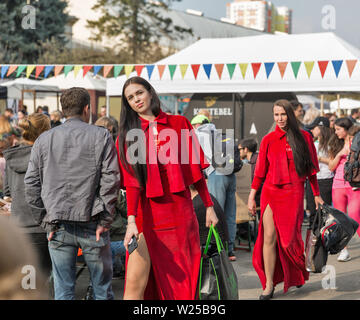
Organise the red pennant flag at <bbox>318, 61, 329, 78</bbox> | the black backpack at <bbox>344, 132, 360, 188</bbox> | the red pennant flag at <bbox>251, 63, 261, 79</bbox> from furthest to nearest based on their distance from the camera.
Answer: the red pennant flag at <bbox>251, 63, 261, 79</bbox>, the red pennant flag at <bbox>318, 61, 329, 78</bbox>, the black backpack at <bbox>344, 132, 360, 188</bbox>

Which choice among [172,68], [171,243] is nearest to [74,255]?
[171,243]

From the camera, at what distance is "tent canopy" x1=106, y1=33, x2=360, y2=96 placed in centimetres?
1209

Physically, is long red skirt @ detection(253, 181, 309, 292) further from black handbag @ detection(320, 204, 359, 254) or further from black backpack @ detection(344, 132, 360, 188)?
black backpack @ detection(344, 132, 360, 188)

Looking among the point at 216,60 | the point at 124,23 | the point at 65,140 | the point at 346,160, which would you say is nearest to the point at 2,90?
the point at 216,60

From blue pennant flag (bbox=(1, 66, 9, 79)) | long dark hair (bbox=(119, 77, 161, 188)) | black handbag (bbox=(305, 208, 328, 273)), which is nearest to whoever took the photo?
long dark hair (bbox=(119, 77, 161, 188))

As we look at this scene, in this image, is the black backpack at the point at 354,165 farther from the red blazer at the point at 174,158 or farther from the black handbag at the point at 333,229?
the red blazer at the point at 174,158

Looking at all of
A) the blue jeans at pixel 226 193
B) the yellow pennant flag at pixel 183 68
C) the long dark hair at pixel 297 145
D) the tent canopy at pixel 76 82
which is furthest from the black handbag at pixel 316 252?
the tent canopy at pixel 76 82

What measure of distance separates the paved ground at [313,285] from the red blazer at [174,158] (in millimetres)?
2317

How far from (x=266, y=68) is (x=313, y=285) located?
23.8 ft

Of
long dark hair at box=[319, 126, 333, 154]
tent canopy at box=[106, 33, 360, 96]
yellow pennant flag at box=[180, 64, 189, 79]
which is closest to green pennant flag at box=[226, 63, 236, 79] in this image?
tent canopy at box=[106, 33, 360, 96]

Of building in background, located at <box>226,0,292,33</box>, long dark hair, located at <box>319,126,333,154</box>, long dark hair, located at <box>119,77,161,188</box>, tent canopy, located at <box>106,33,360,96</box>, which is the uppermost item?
building in background, located at <box>226,0,292,33</box>

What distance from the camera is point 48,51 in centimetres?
3675

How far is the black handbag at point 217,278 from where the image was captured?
3.45m
